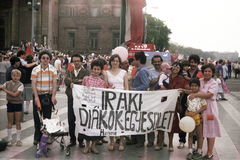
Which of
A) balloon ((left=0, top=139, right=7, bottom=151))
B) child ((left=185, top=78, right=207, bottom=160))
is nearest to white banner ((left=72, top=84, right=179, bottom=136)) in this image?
child ((left=185, top=78, right=207, bottom=160))

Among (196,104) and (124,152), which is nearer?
(196,104)

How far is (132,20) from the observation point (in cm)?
1508

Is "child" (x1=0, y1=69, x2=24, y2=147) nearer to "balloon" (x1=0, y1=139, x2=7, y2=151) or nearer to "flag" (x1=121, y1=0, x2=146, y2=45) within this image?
"balloon" (x1=0, y1=139, x2=7, y2=151)

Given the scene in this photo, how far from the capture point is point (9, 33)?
53.2 metres

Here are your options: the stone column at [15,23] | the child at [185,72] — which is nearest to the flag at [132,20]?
the child at [185,72]

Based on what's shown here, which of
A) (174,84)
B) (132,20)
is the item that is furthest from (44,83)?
(132,20)

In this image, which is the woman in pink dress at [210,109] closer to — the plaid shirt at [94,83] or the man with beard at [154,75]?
the man with beard at [154,75]

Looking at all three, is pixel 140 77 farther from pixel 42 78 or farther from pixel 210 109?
pixel 42 78

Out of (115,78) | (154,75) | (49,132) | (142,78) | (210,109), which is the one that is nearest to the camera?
(49,132)

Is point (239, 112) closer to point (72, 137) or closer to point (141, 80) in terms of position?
point (141, 80)

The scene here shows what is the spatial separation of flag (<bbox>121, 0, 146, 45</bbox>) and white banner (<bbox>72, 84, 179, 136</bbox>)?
28.6ft

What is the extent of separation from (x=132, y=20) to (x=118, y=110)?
9.27 meters

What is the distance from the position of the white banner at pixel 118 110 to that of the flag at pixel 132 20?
8.72 metres

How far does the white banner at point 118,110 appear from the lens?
253 inches
